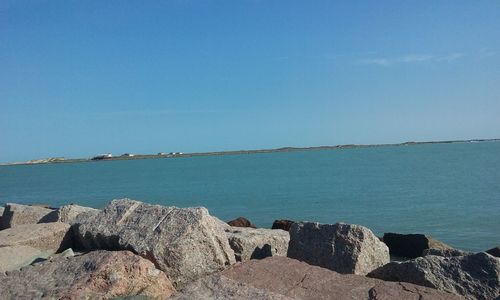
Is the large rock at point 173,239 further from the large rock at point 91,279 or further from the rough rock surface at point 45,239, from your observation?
the rough rock surface at point 45,239

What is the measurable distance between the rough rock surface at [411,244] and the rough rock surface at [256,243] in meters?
4.98

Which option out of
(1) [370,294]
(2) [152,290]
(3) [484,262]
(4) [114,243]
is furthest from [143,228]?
(3) [484,262]

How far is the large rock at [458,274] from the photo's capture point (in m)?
5.20

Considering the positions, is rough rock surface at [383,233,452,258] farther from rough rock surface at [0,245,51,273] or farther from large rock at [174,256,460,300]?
rough rock surface at [0,245,51,273]

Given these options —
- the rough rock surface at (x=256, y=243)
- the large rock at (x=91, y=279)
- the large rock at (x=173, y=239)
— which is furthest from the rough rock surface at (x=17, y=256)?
the rough rock surface at (x=256, y=243)

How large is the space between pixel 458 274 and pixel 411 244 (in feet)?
22.7

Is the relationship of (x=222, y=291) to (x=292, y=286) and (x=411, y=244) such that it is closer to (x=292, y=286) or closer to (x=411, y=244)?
(x=292, y=286)

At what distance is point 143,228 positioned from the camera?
569 cm

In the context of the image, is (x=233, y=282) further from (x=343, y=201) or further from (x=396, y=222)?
(x=343, y=201)

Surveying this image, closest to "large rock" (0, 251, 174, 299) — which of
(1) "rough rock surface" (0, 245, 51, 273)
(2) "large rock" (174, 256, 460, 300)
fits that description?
(2) "large rock" (174, 256, 460, 300)

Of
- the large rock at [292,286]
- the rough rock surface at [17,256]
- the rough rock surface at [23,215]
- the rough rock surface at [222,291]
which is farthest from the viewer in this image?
the rough rock surface at [23,215]

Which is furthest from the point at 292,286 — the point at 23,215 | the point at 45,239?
the point at 23,215

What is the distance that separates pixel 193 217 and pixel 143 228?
558 mm

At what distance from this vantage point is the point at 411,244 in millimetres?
11992
